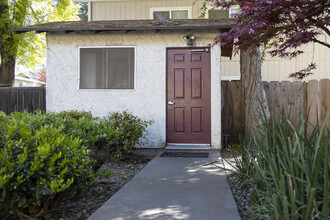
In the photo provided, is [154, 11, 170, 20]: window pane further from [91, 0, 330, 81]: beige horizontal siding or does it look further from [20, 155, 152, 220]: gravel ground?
[20, 155, 152, 220]: gravel ground

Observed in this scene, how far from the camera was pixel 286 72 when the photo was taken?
1222 centimetres

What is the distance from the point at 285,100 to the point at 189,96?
8.00 ft

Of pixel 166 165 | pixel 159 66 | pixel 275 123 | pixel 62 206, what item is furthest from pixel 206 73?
pixel 62 206

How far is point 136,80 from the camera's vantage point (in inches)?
319

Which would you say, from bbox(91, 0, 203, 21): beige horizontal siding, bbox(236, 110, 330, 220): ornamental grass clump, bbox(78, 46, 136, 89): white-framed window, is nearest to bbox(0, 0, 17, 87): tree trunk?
bbox(91, 0, 203, 21): beige horizontal siding

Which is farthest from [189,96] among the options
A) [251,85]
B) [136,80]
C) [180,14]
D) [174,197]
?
[180,14]

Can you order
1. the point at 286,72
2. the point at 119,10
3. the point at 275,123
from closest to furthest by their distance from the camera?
the point at 275,123 → the point at 286,72 → the point at 119,10

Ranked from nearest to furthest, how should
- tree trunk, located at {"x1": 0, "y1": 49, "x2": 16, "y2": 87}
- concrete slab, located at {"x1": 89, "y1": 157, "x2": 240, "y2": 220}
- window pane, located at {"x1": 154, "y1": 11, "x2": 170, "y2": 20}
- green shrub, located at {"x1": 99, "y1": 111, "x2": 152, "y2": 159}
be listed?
concrete slab, located at {"x1": 89, "y1": 157, "x2": 240, "y2": 220}, green shrub, located at {"x1": 99, "y1": 111, "x2": 152, "y2": 159}, window pane, located at {"x1": 154, "y1": 11, "x2": 170, "y2": 20}, tree trunk, located at {"x1": 0, "y1": 49, "x2": 16, "y2": 87}

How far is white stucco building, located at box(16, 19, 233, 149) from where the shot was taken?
789cm

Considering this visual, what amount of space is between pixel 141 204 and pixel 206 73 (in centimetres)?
479

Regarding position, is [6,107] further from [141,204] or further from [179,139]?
[141,204]

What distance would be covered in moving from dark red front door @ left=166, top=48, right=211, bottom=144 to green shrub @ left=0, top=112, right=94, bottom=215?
15.8ft

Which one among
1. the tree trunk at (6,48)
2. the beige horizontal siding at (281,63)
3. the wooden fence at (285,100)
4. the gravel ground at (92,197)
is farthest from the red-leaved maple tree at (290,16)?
the tree trunk at (6,48)

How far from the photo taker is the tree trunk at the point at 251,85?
784cm
